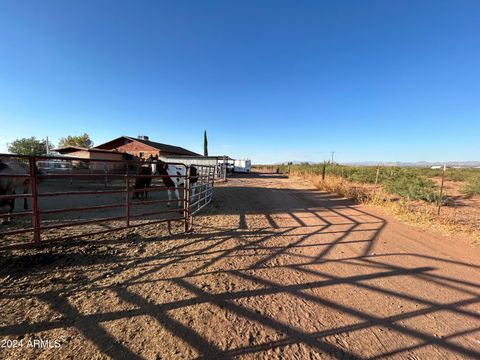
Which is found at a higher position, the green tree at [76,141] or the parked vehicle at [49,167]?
the green tree at [76,141]

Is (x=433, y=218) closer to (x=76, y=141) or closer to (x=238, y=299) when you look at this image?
(x=238, y=299)

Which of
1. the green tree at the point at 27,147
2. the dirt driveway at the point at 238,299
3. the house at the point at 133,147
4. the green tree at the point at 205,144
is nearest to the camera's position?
the dirt driveway at the point at 238,299

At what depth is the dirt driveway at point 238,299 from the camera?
1.89 m

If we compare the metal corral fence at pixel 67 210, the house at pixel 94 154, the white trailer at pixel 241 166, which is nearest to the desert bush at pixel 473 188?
the metal corral fence at pixel 67 210

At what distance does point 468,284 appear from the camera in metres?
3.03

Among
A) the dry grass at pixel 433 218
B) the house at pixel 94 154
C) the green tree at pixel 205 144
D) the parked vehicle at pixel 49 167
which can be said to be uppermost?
the green tree at pixel 205 144

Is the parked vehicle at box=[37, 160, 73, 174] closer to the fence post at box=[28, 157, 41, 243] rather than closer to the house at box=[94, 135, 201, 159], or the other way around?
the fence post at box=[28, 157, 41, 243]

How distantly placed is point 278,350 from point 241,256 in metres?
1.84

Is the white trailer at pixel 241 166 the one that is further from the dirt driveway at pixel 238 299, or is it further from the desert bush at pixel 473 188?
the dirt driveway at pixel 238 299

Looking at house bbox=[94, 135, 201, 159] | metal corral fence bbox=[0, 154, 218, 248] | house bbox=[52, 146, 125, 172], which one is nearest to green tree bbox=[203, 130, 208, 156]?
house bbox=[94, 135, 201, 159]

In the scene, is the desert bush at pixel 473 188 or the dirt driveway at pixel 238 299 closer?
the dirt driveway at pixel 238 299

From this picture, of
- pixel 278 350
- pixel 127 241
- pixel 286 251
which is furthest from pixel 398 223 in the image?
pixel 127 241

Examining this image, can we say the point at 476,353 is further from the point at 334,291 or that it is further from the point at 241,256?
the point at 241,256

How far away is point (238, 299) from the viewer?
253cm
